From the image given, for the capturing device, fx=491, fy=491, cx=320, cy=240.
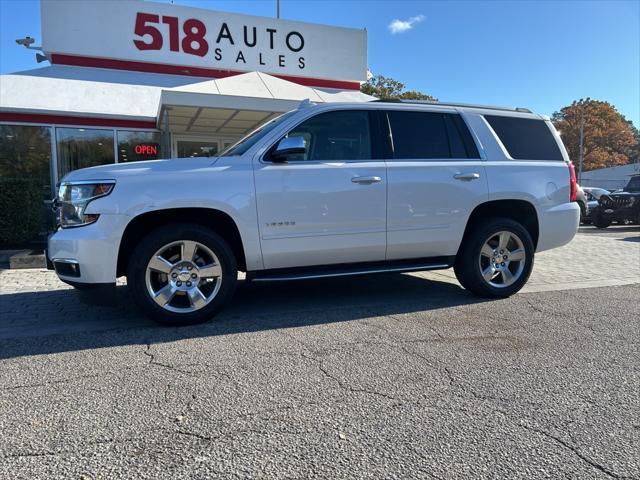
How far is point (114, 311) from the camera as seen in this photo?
5230 millimetres

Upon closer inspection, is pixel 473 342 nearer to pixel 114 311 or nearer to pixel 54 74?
pixel 114 311

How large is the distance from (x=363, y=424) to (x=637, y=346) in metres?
2.90

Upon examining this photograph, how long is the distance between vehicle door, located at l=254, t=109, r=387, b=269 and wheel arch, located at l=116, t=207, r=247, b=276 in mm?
321

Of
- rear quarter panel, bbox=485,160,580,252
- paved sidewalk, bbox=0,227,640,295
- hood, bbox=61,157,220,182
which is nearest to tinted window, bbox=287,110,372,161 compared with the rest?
hood, bbox=61,157,220,182

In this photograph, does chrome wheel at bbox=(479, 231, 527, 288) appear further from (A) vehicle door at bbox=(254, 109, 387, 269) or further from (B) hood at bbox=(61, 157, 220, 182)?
(B) hood at bbox=(61, 157, 220, 182)

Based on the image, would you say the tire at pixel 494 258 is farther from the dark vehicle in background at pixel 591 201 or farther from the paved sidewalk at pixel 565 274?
the dark vehicle in background at pixel 591 201

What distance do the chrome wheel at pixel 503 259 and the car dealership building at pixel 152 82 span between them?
19.3 ft

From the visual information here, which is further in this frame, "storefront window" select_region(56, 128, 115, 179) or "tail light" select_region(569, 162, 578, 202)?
"storefront window" select_region(56, 128, 115, 179)

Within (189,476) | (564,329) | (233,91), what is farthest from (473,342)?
(233,91)

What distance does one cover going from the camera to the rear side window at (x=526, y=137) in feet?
18.8

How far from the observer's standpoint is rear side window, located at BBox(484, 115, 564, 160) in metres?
5.72

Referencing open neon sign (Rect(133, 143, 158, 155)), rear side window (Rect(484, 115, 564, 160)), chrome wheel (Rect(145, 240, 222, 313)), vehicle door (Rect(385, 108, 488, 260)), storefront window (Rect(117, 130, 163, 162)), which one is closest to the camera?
chrome wheel (Rect(145, 240, 222, 313))

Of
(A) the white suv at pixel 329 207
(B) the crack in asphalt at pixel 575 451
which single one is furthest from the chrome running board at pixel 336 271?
(B) the crack in asphalt at pixel 575 451

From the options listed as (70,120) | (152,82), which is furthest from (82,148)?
(152,82)
